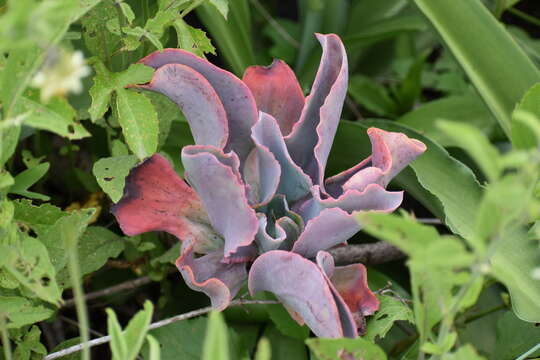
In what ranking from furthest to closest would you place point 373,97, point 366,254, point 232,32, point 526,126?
point 373,97 < point 232,32 < point 366,254 < point 526,126

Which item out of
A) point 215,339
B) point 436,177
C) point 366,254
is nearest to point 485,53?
point 436,177

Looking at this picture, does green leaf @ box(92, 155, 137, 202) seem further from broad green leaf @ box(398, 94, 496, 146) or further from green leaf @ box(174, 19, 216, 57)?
broad green leaf @ box(398, 94, 496, 146)

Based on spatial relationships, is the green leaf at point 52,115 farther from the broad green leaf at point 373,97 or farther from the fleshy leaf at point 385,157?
the broad green leaf at point 373,97

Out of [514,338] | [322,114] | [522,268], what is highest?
[322,114]

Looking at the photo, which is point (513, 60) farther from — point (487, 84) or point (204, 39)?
point (204, 39)

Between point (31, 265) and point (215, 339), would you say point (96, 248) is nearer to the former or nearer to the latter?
point (31, 265)

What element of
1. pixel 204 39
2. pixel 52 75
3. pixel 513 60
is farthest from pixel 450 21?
pixel 52 75
